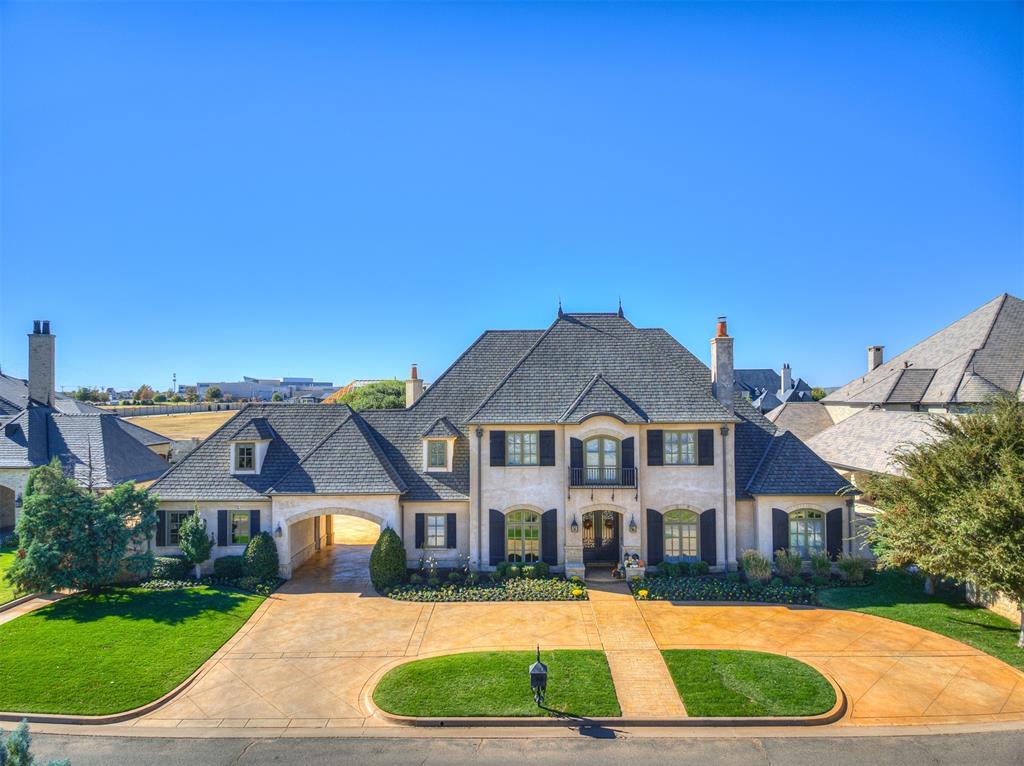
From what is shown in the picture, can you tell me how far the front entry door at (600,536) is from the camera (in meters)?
22.9

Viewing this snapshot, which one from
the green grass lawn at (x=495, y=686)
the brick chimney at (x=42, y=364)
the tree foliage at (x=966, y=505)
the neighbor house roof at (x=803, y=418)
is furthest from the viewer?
the neighbor house roof at (x=803, y=418)

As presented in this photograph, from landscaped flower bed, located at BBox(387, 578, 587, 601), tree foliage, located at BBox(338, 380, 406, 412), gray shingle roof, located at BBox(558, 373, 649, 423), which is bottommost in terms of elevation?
landscaped flower bed, located at BBox(387, 578, 587, 601)

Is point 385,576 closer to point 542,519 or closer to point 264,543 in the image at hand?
point 264,543

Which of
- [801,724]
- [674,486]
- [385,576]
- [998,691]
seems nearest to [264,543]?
[385,576]

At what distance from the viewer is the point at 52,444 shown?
27344 mm

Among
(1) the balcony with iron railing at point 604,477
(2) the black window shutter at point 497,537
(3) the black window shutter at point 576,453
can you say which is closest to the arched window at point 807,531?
(1) the balcony with iron railing at point 604,477

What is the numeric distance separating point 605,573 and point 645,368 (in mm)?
8899

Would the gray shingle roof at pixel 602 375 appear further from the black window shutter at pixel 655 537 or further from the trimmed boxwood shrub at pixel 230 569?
the trimmed boxwood shrub at pixel 230 569

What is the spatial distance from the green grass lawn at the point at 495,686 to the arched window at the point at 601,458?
7.91m

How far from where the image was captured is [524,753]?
Answer: 36.3ft

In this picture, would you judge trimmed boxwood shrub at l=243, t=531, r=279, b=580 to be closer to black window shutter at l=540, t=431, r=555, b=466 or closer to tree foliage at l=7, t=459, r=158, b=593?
tree foliage at l=7, t=459, r=158, b=593

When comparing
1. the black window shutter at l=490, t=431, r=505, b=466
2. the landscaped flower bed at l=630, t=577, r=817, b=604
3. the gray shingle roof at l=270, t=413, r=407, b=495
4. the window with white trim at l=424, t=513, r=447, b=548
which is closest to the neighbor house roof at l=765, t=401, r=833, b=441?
the landscaped flower bed at l=630, t=577, r=817, b=604

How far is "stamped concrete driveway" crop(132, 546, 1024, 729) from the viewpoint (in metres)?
12.5

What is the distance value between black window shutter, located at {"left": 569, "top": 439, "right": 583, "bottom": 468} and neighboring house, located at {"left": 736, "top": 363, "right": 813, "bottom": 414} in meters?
41.9
